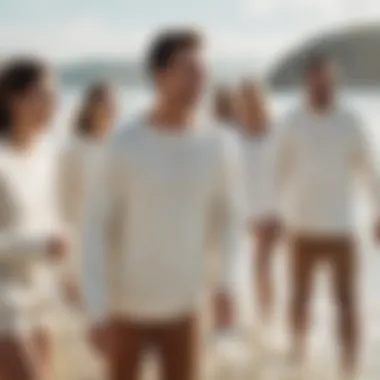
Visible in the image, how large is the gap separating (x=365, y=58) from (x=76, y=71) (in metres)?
0.50

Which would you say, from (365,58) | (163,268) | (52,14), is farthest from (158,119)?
(365,58)

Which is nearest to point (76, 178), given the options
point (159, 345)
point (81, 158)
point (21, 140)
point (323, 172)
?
point (81, 158)

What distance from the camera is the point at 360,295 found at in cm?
168

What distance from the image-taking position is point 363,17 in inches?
66.4

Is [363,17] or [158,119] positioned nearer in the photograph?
[158,119]

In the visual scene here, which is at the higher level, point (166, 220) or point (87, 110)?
point (87, 110)

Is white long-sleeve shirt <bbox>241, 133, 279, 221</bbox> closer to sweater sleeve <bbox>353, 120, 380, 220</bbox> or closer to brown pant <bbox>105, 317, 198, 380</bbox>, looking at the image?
sweater sleeve <bbox>353, 120, 380, 220</bbox>

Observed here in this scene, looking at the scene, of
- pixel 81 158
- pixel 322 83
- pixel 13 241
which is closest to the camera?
pixel 13 241

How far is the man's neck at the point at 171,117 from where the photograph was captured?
4.38 ft

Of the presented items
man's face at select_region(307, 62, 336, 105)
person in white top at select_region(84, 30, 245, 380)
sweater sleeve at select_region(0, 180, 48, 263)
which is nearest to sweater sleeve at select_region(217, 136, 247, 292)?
person in white top at select_region(84, 30, 245, 380)

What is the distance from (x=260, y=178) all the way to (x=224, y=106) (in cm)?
16

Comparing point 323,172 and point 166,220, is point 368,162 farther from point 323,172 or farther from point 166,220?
point 166,220

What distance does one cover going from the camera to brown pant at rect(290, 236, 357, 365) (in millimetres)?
1669

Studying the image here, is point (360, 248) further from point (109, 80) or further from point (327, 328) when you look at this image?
point (109, 80)
